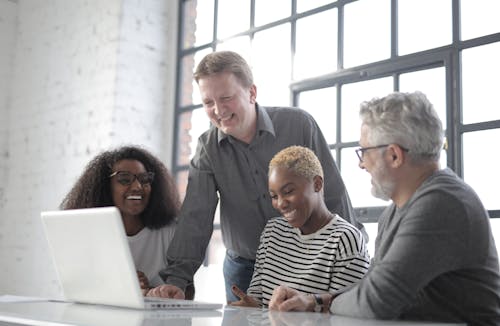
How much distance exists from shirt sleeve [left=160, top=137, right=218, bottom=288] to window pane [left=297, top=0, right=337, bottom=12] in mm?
2027

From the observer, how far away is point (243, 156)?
96.6 inches

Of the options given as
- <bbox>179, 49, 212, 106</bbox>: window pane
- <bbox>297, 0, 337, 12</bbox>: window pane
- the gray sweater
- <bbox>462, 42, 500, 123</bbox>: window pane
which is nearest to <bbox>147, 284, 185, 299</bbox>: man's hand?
the gray sweater

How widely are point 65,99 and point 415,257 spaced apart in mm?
4404

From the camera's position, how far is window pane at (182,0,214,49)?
507 centimetres

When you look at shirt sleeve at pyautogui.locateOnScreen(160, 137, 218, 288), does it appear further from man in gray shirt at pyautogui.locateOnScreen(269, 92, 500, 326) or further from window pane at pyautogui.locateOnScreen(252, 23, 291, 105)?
window pane at pyautogui.locateOnScreen(252, 23, 291, 105)

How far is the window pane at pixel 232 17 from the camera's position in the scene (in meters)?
4.77

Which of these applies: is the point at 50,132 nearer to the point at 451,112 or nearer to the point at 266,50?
the point at 266,50

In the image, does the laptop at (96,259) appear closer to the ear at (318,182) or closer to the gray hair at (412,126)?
the ear at (318,182)

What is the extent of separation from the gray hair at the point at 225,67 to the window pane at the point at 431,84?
1.33m

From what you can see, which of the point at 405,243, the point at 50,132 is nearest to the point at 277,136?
the point at 405,243

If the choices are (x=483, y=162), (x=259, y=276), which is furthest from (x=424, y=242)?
(x=483, y=162)

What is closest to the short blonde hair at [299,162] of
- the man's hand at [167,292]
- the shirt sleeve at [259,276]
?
the shirt sleeve at [259,276]

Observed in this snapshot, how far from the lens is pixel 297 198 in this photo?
201 centimetres

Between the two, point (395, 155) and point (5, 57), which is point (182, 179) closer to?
point (5, 57)
